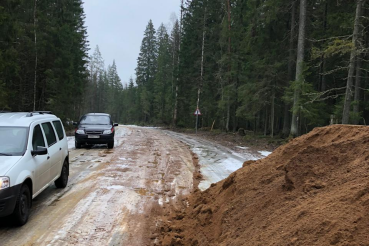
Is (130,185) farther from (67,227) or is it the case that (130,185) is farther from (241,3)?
(241,3)

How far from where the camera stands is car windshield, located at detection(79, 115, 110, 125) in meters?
14.4

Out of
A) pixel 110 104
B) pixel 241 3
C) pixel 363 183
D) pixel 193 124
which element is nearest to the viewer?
pixel 363 183

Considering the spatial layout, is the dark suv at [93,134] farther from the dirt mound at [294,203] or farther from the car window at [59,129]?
the dirt mound at [294,203]

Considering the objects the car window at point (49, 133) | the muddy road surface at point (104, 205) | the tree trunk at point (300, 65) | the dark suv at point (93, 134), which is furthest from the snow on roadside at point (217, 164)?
the tree trunk at point (300, 65)

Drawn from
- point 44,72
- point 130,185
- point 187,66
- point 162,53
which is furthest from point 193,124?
point 130,185

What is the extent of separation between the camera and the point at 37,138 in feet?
18.6

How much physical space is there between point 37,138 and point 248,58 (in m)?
21.6

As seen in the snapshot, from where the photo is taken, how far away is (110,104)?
300ft

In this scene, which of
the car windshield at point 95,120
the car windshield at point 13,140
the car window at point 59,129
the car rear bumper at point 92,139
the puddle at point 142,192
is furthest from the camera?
the car windshield at point 95,120

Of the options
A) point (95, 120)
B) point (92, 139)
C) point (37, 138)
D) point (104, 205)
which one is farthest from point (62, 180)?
point (95, 120)

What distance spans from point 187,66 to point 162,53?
68.2 feet

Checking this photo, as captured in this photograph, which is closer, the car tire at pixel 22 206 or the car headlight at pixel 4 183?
the car headlight at pixel 4 183

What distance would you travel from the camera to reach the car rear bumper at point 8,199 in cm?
408

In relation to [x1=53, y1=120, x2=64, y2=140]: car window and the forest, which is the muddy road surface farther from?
the forest
